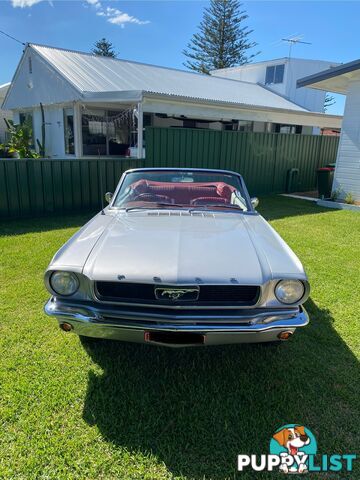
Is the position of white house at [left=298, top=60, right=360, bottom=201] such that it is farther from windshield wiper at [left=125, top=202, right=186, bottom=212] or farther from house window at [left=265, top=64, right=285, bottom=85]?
house window at [left=265, top=64, right=285, bottom=85]

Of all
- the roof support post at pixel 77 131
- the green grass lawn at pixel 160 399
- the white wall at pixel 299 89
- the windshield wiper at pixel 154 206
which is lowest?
the green grass lawn at pixel 160 399

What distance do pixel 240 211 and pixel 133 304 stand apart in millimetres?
1833

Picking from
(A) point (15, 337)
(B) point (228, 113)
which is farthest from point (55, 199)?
(B) point (228, 113)

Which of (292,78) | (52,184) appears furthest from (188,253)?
(292,78)

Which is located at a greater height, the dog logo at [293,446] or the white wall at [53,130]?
the white wall at [53,130]

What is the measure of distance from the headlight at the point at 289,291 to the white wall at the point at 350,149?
933 centimetres

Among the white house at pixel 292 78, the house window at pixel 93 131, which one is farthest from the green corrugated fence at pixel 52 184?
the white house at pixel 292 78

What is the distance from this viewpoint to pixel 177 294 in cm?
232

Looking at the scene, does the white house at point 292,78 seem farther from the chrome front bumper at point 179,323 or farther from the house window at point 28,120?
the chrome front bumper at point 179,323

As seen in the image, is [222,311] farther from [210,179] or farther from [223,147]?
[223,147]

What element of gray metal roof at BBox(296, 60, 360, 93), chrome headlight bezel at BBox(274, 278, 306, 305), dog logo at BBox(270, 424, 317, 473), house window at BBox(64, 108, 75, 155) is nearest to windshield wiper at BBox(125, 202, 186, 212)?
chrome headlight bezel at BBox(274, 278, 306, 305)

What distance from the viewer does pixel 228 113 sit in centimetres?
1336
